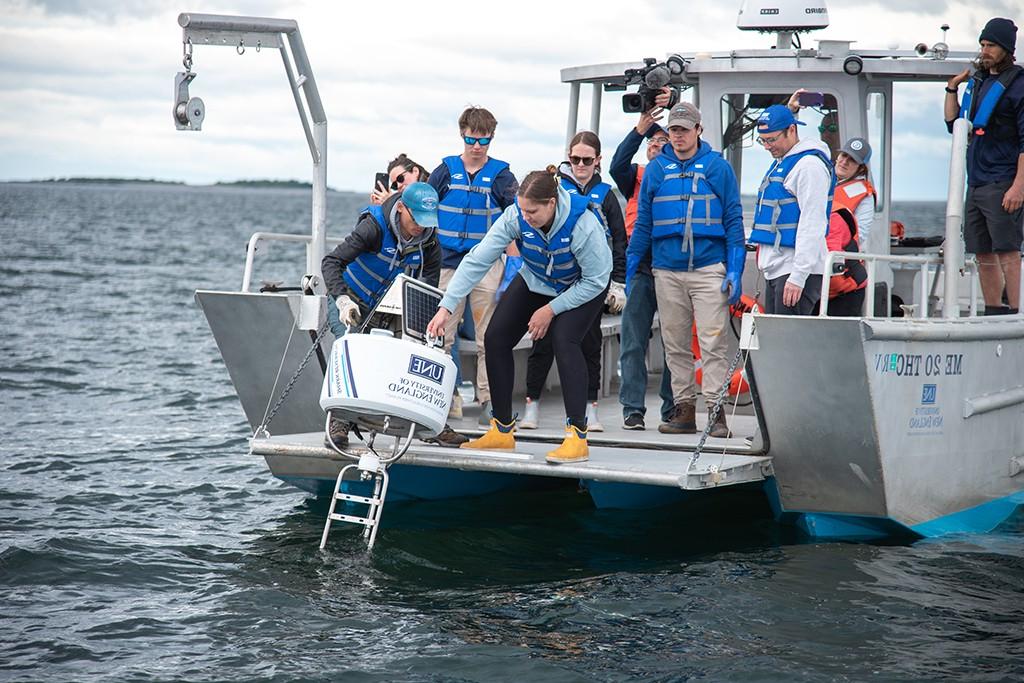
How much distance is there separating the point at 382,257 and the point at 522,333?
931 mm

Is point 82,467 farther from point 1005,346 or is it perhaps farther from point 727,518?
point 1005,346

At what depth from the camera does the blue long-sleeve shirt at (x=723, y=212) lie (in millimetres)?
7488

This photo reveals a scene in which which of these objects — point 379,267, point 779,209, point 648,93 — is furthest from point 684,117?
point 379,267

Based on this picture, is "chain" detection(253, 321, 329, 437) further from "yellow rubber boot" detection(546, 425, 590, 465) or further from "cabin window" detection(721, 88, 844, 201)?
"cabin window" detection(721, 88, 844, 201)

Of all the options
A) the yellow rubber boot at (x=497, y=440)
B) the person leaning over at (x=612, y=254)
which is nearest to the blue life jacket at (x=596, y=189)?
the person leaning over at (x=612, y=254)

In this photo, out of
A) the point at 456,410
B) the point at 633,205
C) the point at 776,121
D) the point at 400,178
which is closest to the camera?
the point at 776,121

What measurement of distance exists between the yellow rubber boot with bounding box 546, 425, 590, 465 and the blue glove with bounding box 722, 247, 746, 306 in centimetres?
126

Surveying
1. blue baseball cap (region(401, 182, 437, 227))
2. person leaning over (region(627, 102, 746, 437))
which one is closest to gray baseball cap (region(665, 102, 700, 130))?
person leaning over (region(627, 102, 746, 437))

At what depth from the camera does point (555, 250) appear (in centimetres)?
685

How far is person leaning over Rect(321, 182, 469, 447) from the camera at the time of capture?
6.93 m

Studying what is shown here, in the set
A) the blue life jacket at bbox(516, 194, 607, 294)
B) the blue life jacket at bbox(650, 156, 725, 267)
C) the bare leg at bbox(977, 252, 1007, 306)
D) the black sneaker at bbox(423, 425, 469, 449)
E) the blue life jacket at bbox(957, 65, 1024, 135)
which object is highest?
the blue life jacket at bbox(957, 65, 1024, 135)

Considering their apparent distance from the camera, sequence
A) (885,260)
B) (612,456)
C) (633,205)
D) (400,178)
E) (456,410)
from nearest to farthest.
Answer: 1. (885,260)
2. (612,456)
3. (400,178)
4. (456,410)
5. (633,205)

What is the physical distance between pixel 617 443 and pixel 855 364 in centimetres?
152

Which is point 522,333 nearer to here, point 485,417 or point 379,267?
point 379,267
